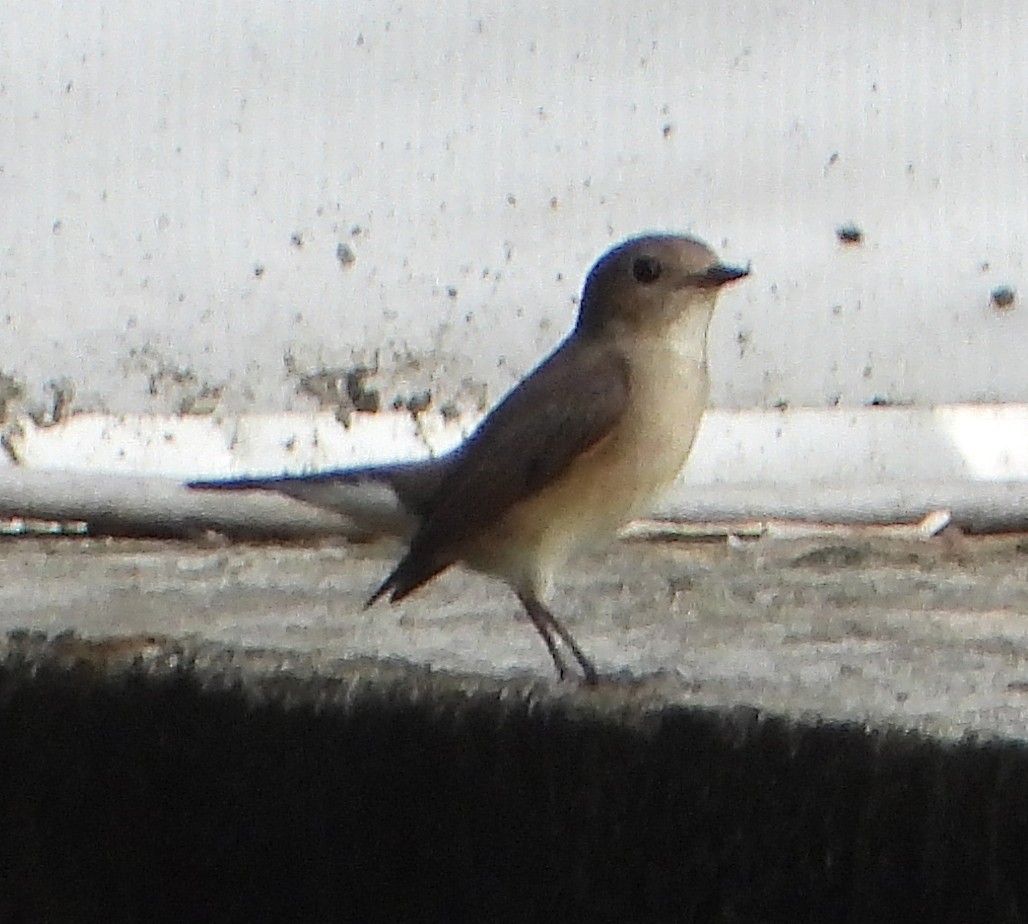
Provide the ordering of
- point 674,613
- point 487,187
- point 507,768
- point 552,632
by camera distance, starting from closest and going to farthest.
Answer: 1. point 507,768
2. point 552,632
3. point 674,613
4. point 487,187

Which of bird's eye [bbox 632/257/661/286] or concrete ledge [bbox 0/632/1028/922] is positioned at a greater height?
bird's eye [bbox 632/257/661/286]

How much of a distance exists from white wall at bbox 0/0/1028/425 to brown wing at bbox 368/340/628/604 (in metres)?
1.62

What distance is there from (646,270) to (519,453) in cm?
39

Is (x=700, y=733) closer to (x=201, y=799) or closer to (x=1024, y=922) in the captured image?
(x=1024, y=922)

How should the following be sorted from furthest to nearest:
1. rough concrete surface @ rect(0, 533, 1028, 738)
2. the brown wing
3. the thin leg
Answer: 1. the brown wing
2. the thin leg
3. rough concrete surface @ rect(0, 533, 1028, 738)

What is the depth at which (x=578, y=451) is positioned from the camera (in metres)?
2.77

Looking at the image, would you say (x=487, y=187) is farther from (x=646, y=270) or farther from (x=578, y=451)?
(x=578, y=451)

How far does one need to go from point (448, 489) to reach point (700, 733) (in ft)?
3.48

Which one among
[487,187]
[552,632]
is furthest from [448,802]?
[487,187]

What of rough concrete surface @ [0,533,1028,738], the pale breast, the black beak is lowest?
rough concrete surface @ [0,533,1028,738]

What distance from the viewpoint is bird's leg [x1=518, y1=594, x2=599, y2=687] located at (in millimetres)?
2387

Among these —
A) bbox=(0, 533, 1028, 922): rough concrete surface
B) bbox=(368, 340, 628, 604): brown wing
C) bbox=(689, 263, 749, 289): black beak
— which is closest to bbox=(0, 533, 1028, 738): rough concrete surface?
bbox=(0, 533, 1028, 922): rough concrete surface

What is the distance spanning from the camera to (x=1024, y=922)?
167cm

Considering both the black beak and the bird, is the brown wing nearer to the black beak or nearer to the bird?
the bird
